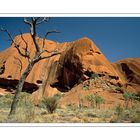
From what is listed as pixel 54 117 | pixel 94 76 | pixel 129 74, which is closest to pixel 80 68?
pixel 94 76

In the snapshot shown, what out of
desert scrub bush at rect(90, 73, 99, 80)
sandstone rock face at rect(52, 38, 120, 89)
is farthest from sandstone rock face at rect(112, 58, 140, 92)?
desert scrub bush at rect(90, 73, 99, 80)

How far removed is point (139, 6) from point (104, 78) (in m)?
13.9

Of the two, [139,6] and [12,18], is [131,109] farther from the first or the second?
[12,18]

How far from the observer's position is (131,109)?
36.8 ft

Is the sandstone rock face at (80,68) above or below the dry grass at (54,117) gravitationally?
above

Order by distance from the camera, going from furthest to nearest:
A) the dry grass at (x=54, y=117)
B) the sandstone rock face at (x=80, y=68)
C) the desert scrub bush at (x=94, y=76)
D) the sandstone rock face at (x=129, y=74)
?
the sandstone rock face at (x=80, y=68), the desert scrub bush at (x=94, y=76), the sandstone rock face at (x=129, y=74), the dry grass at (x=54, y=117)

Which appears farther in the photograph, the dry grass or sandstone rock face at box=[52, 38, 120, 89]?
sandstone rock face at box=[52, 38, 120, 89]

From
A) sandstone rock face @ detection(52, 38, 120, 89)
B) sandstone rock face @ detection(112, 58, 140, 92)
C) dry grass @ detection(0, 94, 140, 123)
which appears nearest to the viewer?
dry grass @ detection(0, 94, 140, 123)

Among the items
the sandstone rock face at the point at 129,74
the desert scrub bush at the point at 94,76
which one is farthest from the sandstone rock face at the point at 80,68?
the sandstone rock face at the point at 129,74

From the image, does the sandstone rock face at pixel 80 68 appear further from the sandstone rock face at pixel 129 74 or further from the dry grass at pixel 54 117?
the dry grass at pixel 54 117

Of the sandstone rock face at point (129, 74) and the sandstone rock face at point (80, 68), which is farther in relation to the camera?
the sandstone rock face at point (80, 68)

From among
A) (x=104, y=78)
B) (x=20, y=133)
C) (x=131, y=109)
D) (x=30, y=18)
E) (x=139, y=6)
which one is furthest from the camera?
(x=104, y=78)

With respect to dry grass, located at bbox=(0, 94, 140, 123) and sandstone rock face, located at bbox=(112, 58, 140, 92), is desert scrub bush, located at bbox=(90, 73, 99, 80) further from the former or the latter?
dry grass, located at bbox=(0, 94, 140, 123)

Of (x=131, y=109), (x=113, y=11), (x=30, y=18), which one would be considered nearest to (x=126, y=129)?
(x=131, y=109)
